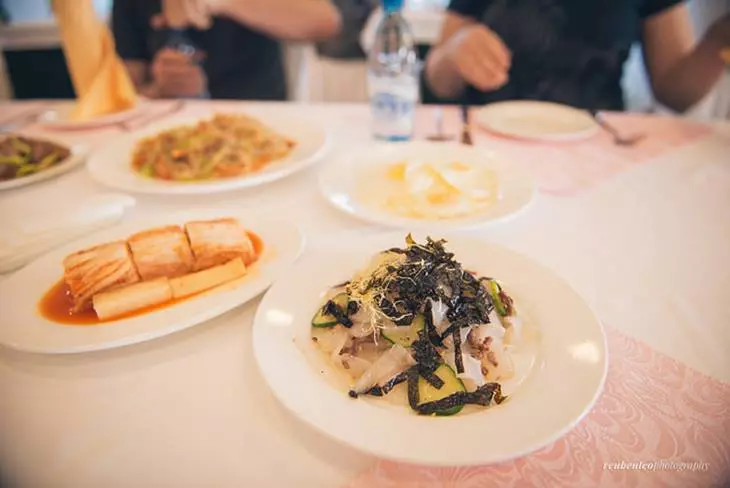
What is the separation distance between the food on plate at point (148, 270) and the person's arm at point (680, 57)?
249 cm

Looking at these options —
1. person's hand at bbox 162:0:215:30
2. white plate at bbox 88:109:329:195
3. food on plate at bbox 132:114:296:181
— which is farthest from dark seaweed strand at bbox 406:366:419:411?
person's hand at bbox 162:0:215:30

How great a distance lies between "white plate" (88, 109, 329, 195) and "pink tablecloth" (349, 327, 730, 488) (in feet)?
3.34

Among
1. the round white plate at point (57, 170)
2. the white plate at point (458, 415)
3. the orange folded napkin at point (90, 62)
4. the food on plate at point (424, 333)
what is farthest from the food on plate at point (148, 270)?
the orange folded napkin at point (90, 62)

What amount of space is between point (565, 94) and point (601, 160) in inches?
39.5

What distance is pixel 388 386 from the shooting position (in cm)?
77

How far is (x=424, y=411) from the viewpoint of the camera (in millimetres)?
728

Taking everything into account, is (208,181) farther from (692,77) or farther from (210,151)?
(692,77)

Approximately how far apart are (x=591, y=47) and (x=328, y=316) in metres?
2.31

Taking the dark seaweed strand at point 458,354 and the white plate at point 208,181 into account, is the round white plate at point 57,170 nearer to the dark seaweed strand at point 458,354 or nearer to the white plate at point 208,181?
the white plate at point 208,181

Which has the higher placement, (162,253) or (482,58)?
(482,58)

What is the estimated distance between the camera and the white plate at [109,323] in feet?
2.81

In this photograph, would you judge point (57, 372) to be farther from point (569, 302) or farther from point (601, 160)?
point (601, 160)

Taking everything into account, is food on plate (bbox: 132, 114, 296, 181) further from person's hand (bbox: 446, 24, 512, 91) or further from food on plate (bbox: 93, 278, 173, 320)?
person's hand (bbox: 446, 24, 512, 91)

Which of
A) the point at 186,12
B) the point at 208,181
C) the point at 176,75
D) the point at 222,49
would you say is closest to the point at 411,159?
the point at 208,181
